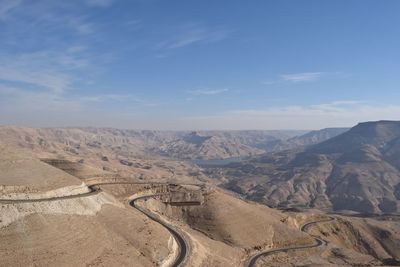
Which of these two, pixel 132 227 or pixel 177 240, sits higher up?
pixel 132 227

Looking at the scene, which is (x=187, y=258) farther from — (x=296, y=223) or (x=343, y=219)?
(x=343, y=219)

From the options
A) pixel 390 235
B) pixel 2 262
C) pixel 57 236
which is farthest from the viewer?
pixel 390 235

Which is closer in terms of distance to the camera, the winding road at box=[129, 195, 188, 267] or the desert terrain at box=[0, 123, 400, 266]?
the desert terrain at box=[0, 123, 400, 266]

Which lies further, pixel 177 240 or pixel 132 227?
pixel 177 240

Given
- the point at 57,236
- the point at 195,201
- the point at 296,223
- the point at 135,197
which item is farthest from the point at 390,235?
the point at 57,236

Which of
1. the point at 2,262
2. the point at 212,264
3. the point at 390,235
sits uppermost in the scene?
the point at 2,262

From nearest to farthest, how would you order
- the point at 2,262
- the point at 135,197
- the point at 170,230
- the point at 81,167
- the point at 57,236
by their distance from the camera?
the point at 2,262 → the point at 57,236 → the point at 170,230 → the point at 135,197 → the point at 81,167

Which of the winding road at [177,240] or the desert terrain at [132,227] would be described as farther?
the winding road at [177,240]

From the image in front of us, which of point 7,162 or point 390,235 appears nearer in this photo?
point 7,162

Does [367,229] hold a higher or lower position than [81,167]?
lower
